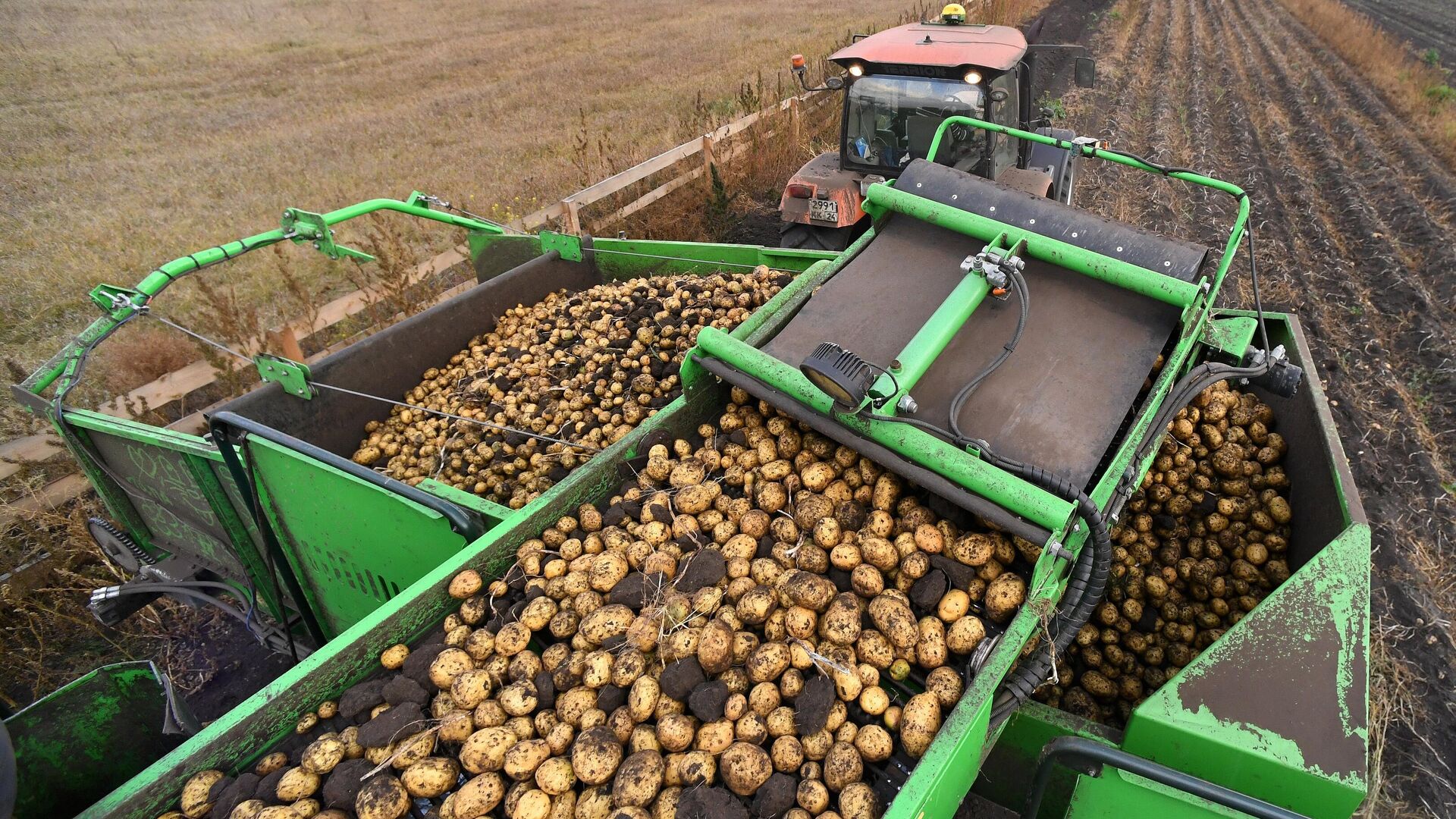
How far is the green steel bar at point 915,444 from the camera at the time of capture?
2.13 metres

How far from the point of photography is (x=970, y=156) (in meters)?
5.85

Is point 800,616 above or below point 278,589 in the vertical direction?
above

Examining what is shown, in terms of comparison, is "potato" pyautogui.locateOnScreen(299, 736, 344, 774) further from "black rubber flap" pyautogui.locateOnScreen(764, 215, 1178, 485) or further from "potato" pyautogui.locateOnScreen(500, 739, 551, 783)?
"black rubber flap" pyautogui.locateOnScreen(764, 215, 1178, 485)

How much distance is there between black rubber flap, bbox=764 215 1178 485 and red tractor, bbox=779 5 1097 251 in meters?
2.87

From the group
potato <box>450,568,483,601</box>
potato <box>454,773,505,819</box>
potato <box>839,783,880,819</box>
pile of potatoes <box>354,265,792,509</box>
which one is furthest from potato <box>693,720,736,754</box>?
pile of potatoes <box>354,265,792,509</box>

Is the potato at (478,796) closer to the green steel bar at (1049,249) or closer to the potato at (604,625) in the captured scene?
the potato at (604,625)

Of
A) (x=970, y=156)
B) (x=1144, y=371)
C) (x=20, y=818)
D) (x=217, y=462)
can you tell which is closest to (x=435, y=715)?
(x=20, y=818)

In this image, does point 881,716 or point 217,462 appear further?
point 217,462

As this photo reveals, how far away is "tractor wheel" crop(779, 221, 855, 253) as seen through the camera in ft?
19.9

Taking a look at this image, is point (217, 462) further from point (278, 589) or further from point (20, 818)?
point (20, 818)

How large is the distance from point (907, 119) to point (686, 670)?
5.19 meters

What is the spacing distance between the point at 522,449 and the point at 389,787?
2321 millimetres

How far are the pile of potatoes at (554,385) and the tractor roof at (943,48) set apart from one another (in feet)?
7.15

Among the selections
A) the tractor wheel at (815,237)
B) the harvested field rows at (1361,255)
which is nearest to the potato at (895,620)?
the harvested field rows at (1361,255)
